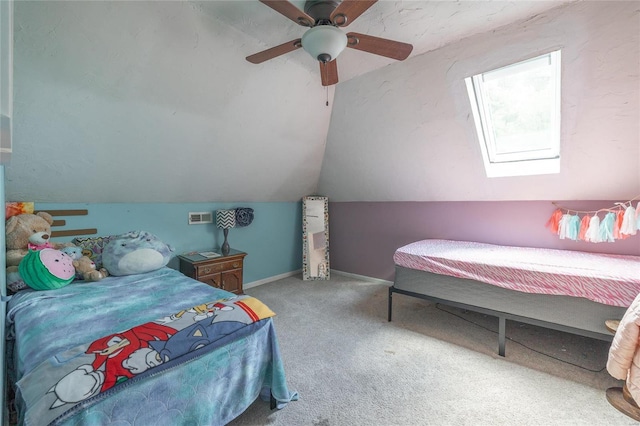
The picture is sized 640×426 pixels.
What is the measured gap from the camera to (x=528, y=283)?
2256mm

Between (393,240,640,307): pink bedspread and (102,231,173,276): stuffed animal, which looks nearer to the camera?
(393,240,640,307): pink bedspread

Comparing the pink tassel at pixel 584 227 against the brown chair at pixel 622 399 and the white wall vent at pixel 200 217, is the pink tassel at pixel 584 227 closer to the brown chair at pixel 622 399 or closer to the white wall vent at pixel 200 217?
the brown chair at pixel 622 399

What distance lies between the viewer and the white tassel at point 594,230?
8.50 ft

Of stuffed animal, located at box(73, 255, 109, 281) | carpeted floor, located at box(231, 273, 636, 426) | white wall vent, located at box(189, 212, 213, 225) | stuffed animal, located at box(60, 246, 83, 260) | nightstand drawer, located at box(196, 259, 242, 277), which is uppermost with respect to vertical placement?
white wall vent, located at box(189, 212, 213, 225)

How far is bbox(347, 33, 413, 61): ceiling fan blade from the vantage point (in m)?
1.69

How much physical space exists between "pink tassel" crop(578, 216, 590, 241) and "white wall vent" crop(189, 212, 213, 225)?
403cm

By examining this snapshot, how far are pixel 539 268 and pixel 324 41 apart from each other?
2.30m

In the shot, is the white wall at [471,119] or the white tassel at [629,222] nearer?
the white wall at [471,119]

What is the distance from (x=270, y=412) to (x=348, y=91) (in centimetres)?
304

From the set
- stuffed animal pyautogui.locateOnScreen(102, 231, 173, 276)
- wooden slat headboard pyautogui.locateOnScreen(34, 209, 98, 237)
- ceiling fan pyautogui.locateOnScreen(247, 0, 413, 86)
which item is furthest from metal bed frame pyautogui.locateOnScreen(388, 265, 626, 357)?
wooden slat headboard pyautogui.locateOnScreen(34, 209, 98, 237)

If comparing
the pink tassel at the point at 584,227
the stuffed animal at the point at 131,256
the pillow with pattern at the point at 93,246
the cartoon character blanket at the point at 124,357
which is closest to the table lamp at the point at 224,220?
the stuffed animal at the point at 131,256

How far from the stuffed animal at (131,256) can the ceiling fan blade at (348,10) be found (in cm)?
244

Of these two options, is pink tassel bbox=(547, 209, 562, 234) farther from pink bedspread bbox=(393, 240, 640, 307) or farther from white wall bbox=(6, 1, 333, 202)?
white wall bbox=(6, 1, 333, 202)

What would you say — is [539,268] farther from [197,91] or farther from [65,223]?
[65,223]
